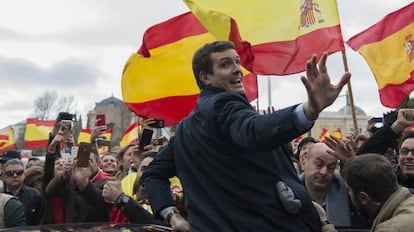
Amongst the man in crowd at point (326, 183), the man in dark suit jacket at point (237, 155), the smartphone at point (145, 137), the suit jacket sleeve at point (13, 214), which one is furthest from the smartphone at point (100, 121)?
the man in dark suit jacket at point (237, 155)

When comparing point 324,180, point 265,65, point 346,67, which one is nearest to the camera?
point 324,180

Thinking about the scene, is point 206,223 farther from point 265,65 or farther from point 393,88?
point 393,88

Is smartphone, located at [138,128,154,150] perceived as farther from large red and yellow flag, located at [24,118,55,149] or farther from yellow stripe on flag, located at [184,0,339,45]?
large red and yellow flag, located at [24,118,55,149]

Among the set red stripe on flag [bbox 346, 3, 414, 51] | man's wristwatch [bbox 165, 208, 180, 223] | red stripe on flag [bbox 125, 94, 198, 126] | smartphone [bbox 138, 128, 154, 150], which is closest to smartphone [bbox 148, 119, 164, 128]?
red stripe on flag [bbox 125, 94, 198, 126]

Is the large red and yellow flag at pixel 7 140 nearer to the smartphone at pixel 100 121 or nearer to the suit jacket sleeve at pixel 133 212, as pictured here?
the smartphone at pixel 100 121

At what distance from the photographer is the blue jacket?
7.90 ft

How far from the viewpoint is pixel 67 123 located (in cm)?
596

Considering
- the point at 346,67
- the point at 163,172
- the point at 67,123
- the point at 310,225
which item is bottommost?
the point at 310,225

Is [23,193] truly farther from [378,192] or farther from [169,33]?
[378,192]

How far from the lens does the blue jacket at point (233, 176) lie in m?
2.41

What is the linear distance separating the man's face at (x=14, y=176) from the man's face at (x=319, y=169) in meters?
3.05

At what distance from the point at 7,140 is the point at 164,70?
930 centimetres

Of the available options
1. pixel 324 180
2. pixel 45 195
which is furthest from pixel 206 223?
pixel 45 195

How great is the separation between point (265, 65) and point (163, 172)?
144 inches
